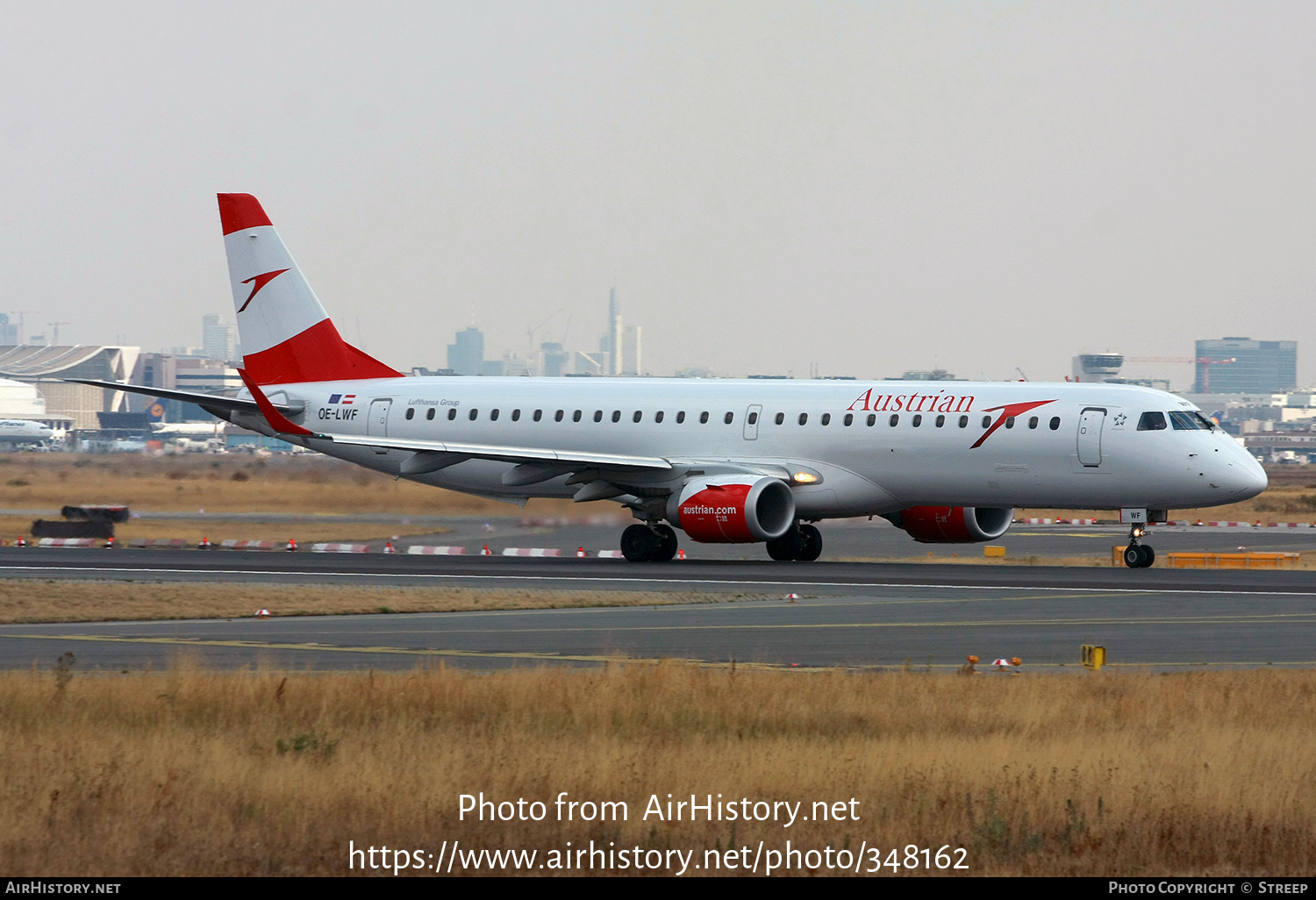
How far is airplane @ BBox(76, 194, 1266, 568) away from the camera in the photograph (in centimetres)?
3575

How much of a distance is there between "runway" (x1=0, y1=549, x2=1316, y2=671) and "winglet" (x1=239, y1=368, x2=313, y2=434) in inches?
186

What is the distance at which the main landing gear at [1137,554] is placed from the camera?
3625 cm

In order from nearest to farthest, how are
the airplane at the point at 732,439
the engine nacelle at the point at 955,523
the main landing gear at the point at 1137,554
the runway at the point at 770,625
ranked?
1. the runway at the point at 770,625
2. the airplane at the point at 732,439
3. the main landing gear at the point at 1137,554
4. the engine nacelle at the point at 955,523

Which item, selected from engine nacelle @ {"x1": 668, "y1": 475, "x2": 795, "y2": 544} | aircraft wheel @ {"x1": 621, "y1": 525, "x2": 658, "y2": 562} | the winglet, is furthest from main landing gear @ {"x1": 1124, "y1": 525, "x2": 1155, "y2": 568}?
the winglet

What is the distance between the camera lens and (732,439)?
3981 centimetres

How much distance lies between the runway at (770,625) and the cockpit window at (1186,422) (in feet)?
9.84

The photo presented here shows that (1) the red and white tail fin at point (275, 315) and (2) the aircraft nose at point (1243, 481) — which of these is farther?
(1) the red and white tail fin at point (275, 315)

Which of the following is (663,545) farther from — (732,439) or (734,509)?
(734,509)

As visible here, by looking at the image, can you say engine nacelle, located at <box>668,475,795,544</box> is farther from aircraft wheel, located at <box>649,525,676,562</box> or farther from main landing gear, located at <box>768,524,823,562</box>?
main landing gear, located at <box>768,524,823,562</box>

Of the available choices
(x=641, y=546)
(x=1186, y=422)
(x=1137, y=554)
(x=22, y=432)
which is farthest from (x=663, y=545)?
(x=22, y=432)

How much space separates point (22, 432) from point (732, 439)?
14837 centimetres

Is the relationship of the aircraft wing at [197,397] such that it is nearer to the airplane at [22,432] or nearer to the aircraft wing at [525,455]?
the aircraft wing at [525,455]

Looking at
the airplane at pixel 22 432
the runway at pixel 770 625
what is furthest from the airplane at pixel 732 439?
the airplane at pixel 22 432

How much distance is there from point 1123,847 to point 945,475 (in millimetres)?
26103
